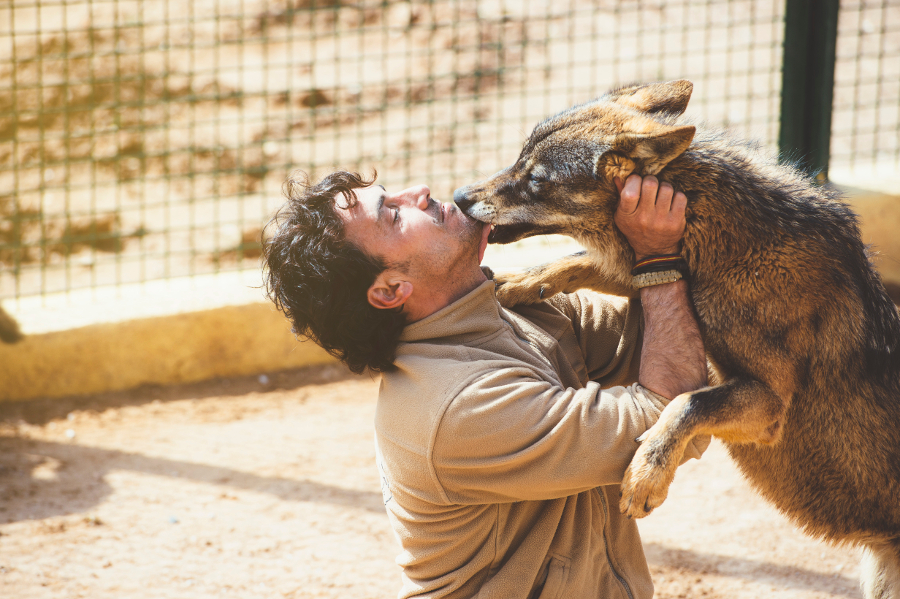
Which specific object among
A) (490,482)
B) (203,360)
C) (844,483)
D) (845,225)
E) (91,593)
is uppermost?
(845,225)

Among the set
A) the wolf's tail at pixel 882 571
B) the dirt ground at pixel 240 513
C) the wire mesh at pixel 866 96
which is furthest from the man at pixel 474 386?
the wire mesh at pixel 866 96

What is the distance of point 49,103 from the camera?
9.38 meters

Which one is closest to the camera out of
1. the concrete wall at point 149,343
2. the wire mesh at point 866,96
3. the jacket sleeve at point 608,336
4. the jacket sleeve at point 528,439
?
the jacket sleeve at point 528,439

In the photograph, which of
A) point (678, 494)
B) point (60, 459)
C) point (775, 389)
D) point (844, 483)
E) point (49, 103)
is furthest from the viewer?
point (49, 103)

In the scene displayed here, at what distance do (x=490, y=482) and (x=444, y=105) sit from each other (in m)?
7.78

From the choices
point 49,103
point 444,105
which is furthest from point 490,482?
point 49,103

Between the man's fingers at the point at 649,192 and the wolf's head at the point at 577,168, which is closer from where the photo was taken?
the man's fingers at the point at 649,192

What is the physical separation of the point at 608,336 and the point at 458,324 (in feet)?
2.44

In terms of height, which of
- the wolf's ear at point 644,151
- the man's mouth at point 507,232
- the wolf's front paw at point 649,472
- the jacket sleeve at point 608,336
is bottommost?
the wolf's front paw at point 649,472

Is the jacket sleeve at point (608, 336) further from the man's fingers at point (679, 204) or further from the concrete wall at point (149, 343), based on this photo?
the concrete wall at point (149, 343)

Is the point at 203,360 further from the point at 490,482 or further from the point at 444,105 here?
the point at 444,105

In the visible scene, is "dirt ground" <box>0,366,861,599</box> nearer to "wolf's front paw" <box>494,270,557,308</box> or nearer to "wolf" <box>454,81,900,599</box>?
"wolf" <box>454,81,900,599</box>

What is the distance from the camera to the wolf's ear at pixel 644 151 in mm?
2740

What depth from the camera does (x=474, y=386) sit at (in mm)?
2361
